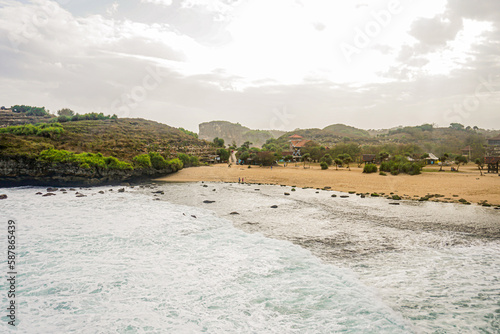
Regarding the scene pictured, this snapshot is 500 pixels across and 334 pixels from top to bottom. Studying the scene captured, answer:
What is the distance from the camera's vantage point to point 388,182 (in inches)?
1754

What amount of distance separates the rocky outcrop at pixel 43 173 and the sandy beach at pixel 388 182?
45.4 feet

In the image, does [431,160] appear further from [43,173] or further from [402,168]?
[43,173]

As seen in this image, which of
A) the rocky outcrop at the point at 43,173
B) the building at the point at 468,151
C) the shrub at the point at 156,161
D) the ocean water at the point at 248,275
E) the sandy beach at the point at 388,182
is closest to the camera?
the ocean water at the point at 248,275

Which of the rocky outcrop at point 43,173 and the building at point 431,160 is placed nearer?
the rocky outcrop at point 43,173

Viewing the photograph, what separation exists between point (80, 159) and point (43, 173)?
19.6 feet

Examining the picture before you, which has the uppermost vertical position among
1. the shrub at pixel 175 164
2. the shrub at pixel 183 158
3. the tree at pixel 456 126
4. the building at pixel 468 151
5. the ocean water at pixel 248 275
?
the tree at pixel 456 126

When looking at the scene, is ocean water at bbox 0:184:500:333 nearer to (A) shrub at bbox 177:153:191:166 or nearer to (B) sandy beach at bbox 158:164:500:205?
(B) sandy beach at bbox 158:164:500:205

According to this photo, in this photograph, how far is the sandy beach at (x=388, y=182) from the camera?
35.0m

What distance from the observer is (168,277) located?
13188mm

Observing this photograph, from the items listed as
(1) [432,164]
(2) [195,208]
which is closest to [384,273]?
(2) [195,208]

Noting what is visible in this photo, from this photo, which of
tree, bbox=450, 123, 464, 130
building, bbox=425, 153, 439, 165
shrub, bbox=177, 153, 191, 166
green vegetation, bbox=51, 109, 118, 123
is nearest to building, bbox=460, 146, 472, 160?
building, bbox=425, 153, 439, 165

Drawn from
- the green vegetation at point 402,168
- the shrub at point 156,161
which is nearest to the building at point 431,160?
the green vegetation at point 402,168

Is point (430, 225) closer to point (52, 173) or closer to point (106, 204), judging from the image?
point (106, 204)

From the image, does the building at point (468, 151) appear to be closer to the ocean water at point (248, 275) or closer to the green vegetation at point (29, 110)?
the ocean water at point (248, 275)
